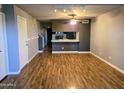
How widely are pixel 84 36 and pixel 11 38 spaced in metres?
6.04

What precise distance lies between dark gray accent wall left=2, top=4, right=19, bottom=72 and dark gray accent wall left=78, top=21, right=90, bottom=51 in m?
5.77

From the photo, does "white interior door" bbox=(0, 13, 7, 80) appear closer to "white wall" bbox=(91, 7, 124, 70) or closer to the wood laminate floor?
the wood laminate floor

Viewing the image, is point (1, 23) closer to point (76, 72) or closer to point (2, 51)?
point (2, 51)

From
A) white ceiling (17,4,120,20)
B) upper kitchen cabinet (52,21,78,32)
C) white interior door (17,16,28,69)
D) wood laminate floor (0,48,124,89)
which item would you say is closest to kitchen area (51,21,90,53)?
upper kitchen cabinet (52,21,78,32)

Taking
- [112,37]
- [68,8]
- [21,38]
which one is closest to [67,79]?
[21,38]

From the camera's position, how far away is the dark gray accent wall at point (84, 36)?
1008cm

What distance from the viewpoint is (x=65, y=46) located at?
10.2m

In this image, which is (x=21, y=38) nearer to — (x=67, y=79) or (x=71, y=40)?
(x=67, y=79)

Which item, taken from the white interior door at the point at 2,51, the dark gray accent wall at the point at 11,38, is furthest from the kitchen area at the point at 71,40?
the white interior door at the point at 2,51

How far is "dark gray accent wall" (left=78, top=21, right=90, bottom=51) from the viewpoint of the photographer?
10.1 m

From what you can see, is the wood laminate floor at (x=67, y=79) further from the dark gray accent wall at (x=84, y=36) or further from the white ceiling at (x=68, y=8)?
the dark gray accent wall at (x=84, y=36)

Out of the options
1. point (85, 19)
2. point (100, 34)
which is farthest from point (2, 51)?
point (85, 19)
